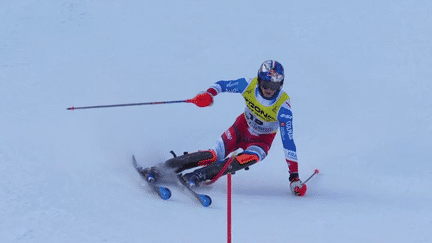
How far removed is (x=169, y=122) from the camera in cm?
815

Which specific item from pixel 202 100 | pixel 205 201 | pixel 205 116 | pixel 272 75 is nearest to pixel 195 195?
pixel 205 201

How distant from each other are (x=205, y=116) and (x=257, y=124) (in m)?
2.63

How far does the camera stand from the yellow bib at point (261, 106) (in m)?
5.76

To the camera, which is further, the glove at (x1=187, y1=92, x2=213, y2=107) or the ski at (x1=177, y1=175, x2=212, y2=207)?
the glove at (x1=187, y1=92, x2=213, y2=107)

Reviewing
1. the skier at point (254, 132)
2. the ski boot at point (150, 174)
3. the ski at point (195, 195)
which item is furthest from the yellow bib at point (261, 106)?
the ski boot at point (150, 174)

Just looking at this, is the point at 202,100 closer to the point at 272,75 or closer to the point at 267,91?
the point at 267,91

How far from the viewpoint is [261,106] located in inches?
230

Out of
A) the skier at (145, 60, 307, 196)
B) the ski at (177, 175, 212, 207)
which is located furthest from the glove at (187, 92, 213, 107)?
the ski at (177, 175, 212, 207)

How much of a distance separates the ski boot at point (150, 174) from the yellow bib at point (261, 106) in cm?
124

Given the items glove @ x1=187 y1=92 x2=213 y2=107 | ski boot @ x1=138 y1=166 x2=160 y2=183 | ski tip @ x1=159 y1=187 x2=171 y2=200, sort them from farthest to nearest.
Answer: glove @ x1=187 y1=92 x2=213 y2=107
ski boot @ x1=138 y1=166 x2=160 y2=183
ski tip @ x1=159 y1=187 x2=171 y2=200

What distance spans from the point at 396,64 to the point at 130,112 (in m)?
5.18

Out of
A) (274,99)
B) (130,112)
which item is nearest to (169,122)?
(130,112)

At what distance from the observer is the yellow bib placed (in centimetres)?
576

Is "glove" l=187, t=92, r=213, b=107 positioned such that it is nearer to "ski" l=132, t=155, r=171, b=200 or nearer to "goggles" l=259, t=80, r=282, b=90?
"goggles" l=259, t=80, r=282, b=90
